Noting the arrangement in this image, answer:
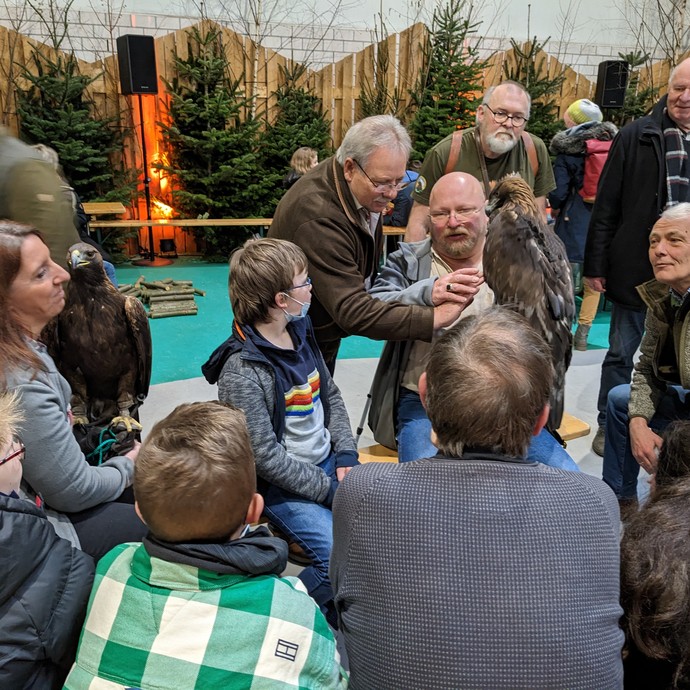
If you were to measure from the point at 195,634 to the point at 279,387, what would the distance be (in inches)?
40.4

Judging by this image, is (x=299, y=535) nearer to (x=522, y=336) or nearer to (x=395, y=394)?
(x=395, y=394)

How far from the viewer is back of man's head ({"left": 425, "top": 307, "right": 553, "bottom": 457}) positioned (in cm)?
119

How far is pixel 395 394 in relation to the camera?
8.25 ft

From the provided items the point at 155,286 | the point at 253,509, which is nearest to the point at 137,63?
the point at 155,286

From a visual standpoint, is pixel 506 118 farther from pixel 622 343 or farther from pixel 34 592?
pixel 34 592

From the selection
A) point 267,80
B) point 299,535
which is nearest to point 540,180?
point 299,535

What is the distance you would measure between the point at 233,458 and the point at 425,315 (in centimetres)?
111

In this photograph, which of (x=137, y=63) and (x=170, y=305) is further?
(x=137, y=63)

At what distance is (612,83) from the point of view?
8.53m

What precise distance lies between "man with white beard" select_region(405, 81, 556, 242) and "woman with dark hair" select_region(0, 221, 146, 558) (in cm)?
174

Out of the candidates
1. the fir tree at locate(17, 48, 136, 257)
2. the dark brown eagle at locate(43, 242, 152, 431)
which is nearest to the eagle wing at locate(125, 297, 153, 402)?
the dark brown eagle at locate(43, 242, 152, 431)

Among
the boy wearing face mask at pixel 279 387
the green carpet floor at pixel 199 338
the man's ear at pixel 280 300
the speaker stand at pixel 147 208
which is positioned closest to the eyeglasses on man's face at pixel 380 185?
the boy wearing face mask at pixel 279 387

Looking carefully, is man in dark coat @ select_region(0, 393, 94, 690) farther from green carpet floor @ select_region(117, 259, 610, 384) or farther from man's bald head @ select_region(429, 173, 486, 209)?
green carpet floor @ select_region(117, 259, 610, 384)

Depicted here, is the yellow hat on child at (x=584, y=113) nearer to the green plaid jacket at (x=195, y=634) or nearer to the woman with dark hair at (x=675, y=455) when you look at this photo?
the woman with dark hair at (x=675, y=455)
